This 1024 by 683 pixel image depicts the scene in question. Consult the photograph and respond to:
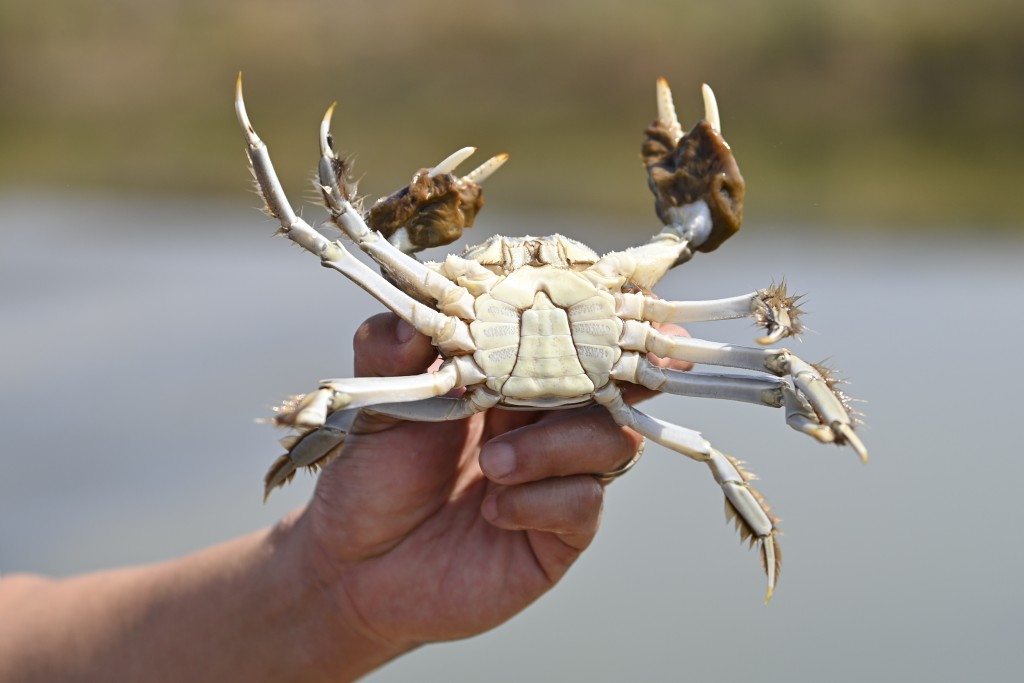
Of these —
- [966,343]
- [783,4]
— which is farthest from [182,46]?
[966,343]

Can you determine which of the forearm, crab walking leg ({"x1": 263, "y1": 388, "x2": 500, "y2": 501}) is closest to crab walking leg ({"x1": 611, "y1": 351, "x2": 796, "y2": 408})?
crab walking leg ({"x1": 263, "y1": 388, "x2": 500, "y2": 501})

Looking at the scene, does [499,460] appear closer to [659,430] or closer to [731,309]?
[659,430]

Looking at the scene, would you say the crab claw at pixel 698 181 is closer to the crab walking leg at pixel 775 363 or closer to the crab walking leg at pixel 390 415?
the crab walking leg at pixel 775 363

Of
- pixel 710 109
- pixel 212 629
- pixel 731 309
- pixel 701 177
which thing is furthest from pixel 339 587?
pixel 710 109

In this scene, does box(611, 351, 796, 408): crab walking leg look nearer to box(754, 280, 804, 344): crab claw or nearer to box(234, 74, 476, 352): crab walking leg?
box(754, 280, 804, 344): crab claw

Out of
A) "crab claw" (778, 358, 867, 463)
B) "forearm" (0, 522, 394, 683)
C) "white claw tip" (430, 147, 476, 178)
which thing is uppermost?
"white claw tip" (430, 147, 476, 178)

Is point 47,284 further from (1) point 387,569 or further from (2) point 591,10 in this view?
(2) point 591,10

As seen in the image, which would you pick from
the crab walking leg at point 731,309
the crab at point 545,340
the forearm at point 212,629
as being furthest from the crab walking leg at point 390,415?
the forearm at point 212,629
